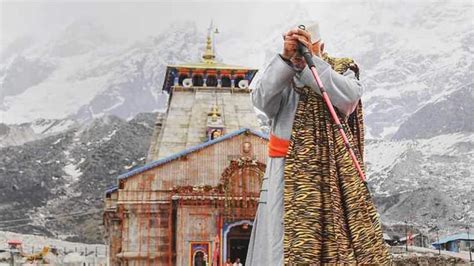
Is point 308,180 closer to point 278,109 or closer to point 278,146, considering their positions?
point 278,146

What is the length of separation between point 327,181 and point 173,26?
12895 centimetres

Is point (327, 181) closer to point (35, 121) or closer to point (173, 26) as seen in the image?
point (35, 121)

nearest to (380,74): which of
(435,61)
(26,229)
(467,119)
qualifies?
(435,61)

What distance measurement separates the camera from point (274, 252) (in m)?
3.28

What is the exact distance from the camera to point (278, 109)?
3.51 meters

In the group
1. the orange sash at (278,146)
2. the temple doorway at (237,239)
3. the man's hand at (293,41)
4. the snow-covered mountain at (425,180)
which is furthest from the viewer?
the snow-covered mountain at (425,180)

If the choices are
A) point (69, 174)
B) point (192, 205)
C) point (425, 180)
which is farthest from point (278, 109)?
point (69, 174)

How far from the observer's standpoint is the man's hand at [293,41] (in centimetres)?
331

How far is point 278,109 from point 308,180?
1.39ft

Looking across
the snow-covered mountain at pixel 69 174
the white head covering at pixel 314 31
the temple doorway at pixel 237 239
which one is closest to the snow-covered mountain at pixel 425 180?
the snow-covered mountain at pixel 69 174

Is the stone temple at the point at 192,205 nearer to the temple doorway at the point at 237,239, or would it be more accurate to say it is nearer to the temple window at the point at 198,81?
the temple doorway at the point at 237,239

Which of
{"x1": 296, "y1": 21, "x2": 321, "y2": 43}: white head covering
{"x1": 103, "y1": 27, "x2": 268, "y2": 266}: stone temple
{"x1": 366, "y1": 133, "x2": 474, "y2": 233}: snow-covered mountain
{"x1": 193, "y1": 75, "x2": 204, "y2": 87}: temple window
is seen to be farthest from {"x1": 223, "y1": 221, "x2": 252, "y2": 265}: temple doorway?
{"x1": 366, "y1": 133, "x2": 474, "y2": 233}: snow-covered mountain

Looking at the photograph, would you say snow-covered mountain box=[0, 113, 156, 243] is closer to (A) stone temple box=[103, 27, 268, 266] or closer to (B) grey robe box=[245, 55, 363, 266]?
(A) stone temple box=[103, 27, 268, 266]

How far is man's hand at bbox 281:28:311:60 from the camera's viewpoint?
331 centimetres
